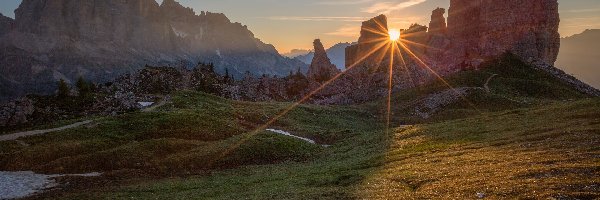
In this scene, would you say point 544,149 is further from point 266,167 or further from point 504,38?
point 504,38

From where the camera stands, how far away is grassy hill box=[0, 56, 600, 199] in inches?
1077

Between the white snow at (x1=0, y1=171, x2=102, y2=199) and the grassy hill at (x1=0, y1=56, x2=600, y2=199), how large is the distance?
75.6 inches

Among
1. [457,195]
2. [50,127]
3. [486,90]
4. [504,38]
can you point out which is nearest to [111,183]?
[50,127]

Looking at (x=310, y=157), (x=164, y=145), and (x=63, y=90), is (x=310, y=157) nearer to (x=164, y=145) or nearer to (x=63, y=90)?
(x=164, y=145)

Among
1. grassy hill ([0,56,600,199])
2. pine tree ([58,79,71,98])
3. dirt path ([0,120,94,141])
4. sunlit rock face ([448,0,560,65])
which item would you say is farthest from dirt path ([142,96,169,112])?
sunlit rock face ([448,0,560,65])

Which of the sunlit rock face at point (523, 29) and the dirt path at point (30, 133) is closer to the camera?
the dirt path at point (30, 133)

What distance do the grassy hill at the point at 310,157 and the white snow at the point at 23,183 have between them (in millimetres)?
1921

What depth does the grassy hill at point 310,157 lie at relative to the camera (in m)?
27.4

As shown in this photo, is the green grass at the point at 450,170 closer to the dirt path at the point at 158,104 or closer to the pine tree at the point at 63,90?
the dirt path at the point at 158,104

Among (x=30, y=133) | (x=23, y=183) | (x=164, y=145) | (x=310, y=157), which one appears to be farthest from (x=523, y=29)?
(x=23, y=183)

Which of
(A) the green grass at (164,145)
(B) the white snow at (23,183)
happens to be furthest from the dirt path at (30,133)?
(B) the white snow at (23,183)

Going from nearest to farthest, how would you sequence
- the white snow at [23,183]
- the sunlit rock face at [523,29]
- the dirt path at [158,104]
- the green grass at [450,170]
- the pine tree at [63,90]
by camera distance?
the green grass at [450,170], the white snow at [23,183], the dirt path at [158,104], the pine tree at [63,90], the sunlit rock face at [523,29]

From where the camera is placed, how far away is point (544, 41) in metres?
177

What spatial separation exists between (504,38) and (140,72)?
144m
